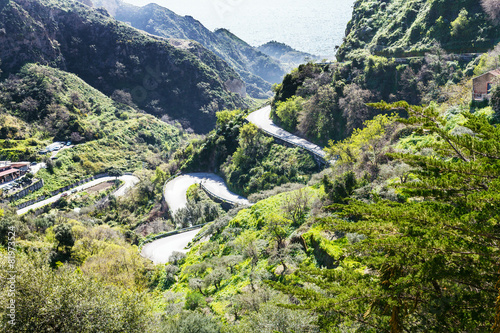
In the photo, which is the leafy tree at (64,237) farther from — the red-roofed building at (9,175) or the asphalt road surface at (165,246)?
the red-roofed building at (9,175)

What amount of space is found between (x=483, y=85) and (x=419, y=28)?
21.1 m

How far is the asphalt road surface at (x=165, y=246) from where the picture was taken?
2940cm

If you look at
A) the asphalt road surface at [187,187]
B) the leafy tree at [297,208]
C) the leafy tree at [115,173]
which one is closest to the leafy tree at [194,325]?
the leafy tree at [297,208]

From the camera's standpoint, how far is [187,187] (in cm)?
4694

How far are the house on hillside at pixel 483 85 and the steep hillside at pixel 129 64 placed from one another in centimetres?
9839

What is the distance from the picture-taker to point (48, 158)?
192 feet

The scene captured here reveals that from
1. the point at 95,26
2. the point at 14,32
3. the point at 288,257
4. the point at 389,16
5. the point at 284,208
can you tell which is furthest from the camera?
the point at 95,26

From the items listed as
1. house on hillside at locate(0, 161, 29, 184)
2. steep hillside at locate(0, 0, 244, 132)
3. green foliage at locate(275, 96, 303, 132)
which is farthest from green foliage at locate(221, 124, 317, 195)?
steep hillside at locate(0, 0, 244, 132)

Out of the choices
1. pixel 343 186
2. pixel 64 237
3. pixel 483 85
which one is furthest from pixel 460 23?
pixel 64 237

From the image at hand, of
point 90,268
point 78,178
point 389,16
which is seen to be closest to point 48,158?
point 78,178

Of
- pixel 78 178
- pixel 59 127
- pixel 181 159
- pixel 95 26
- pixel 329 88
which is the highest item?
pixel 95 26

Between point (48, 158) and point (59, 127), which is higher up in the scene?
Result: point (59, 127)

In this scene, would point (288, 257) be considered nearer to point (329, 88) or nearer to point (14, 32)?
point (329, 88)

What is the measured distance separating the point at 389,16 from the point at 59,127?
78043 millimetres
